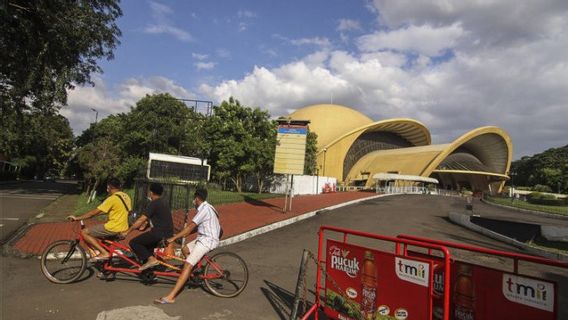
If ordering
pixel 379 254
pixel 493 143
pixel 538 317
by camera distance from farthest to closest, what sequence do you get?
pixel 493 143
pixel 379 254
pixel 538 317

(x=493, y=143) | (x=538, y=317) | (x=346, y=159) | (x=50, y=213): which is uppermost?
(x=493, y=143)

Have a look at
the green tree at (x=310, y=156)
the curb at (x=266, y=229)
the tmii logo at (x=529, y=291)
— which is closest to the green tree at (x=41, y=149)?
the green tree at (x=310, y=156)

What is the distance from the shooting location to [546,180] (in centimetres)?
6494

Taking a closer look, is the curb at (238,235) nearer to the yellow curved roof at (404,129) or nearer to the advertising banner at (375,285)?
the advertising banner at (375,285)

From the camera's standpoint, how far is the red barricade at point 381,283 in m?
3.72

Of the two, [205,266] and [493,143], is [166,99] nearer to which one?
[205,266]

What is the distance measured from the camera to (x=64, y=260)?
19.7ft

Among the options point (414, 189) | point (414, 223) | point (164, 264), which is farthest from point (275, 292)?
point (414, 189)

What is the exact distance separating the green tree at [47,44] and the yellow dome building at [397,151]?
138ft

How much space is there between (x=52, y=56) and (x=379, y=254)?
1800cm

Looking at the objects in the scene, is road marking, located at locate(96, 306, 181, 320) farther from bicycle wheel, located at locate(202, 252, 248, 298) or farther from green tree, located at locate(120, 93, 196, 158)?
green tree, located at locate(120, 93, 196, 158)

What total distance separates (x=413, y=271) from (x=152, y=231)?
11.9 feet

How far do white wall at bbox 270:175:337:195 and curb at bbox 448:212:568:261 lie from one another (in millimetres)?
14707

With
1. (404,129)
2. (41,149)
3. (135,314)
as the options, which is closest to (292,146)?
(135,314)
